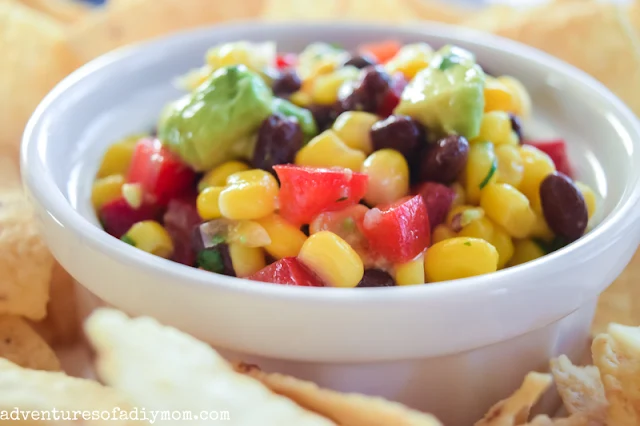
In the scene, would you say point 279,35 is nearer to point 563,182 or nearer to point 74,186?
point 74,186

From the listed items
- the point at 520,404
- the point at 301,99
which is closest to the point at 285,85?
the point at 301,99

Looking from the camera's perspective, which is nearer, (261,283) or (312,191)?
(261,283)

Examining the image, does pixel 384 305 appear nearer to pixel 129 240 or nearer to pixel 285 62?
pixel 129 240

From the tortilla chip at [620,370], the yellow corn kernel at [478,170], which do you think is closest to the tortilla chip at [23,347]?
the yellow corn kernel at [478,170]

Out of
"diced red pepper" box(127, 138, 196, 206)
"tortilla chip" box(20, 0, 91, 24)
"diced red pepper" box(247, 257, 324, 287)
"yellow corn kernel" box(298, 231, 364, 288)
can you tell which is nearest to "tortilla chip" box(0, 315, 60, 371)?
"diced red pepper" box(127, 138, 196, 206)

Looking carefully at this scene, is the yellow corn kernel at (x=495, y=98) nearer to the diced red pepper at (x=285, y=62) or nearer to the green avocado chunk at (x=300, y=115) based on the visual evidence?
the green avocado chunk at (x=300, y=115)

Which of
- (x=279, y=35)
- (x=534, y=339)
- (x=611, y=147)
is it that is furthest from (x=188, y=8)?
(x=534, y=339)
